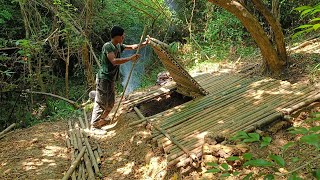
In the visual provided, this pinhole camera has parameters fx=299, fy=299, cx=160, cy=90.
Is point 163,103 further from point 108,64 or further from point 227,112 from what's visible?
point 227,112

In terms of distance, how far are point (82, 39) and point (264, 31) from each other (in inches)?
154

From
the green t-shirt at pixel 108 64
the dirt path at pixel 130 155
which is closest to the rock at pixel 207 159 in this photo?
the dirt path at pixel 130 155

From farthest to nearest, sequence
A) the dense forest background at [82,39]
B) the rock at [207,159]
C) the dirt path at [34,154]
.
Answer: the dense forest background at [82,39] < the dirt path at [34,154] < the rock at [207,159]

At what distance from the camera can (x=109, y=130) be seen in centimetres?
452

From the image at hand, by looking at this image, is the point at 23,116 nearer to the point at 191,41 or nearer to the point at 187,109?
the point at 187,109

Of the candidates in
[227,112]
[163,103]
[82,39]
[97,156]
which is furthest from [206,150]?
[82,39]

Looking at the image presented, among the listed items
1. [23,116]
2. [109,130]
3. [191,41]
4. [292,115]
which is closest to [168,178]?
[292,115]

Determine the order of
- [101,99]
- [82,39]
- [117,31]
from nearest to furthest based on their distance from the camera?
[117,31], [101,99], [82,39]

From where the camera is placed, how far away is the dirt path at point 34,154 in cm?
346

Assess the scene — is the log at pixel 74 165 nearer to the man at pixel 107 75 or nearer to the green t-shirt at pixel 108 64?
the man at pixel 107 75

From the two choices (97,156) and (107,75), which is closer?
(97,156)

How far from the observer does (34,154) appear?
3.92 metres

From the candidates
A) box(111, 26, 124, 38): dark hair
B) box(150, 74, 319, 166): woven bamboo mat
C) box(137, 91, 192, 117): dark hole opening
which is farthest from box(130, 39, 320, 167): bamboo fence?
box(111, 26, 124, 38): dark hair

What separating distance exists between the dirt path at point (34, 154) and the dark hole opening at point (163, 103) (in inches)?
54.7
